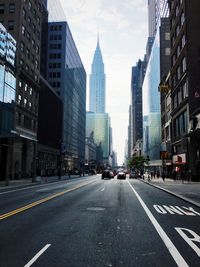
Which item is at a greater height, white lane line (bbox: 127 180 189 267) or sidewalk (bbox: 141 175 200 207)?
sidewalk (bbox: 141 175 200 207)

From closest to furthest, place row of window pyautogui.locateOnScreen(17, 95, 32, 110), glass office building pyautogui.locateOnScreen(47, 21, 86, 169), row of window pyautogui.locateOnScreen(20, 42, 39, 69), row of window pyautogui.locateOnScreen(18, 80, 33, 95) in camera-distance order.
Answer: row of window pyautogui.locateOnScreen(17, 95, 32, 110)
row of window pyautogui.locateOnScreen(18, 80, 33, 95)
row of window pyautogui.locateOnScreen(20, 42, 39, 69)
glass office building pyautogui.locateOnScreen(47, 21, 86, 169)

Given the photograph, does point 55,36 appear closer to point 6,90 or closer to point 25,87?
point 25,87

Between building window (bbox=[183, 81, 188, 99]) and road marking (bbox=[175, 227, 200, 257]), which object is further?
building window (bbox=[183, 81, 188, 99])

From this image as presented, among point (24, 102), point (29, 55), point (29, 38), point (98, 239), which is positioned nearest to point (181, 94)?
point (24, 102)

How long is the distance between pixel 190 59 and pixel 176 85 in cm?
975

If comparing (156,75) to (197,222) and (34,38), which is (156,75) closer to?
(34,38)

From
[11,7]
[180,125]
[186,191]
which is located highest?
[11,7]

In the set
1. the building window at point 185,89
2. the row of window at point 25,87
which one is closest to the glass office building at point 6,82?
the row of window at point 25,87

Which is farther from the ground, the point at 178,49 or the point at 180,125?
the point at 178,49

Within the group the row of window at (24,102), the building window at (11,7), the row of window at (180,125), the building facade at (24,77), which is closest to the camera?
the row of window at (180,125)

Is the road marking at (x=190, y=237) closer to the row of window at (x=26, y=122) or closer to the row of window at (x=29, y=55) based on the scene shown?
the row of window at (x=26, y=122)

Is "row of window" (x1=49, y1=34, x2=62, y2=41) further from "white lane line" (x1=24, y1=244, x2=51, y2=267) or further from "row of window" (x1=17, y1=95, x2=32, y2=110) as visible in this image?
"white lane line" (x1=24, y1=244, x2=51, y2=267)

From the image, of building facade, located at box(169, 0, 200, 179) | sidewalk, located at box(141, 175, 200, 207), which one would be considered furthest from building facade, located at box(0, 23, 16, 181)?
building facade, located at box(169, 0, 200, 179)

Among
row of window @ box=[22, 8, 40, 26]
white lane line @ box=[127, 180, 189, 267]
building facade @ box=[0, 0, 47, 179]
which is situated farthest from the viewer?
row of window @ box=[22, 8, 40, 26]
